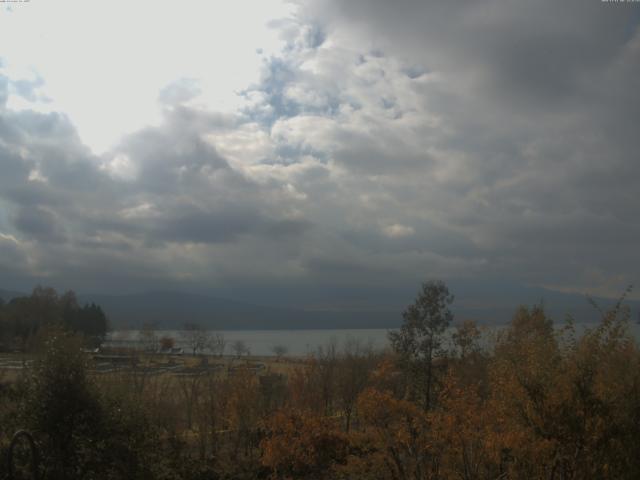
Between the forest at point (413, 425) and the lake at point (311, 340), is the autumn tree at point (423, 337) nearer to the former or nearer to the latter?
the lake at point (311, 340)

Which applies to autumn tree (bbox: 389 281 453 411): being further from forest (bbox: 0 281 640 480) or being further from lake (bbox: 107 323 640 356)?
forest (bbox: 0 281 640 480)

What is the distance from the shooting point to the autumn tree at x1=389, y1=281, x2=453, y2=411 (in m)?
28.0

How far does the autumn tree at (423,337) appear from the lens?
2797 cm

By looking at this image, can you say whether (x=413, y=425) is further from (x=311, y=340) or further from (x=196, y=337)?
(x=311, y=340)

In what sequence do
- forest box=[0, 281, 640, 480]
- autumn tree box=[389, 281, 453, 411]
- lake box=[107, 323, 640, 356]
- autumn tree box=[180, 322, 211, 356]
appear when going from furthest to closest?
autumn tree box=[180, 322, 211, 356], lake box=[107, 323, 640, 356], autumn tree box=[389, 281, 453, 411], forest box=[0, 281, 640, 480]

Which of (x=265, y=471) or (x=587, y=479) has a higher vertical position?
(x=587, y=479)

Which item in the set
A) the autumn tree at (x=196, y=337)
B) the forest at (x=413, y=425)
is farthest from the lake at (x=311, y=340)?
the autumn tree at (x=196, y=337)

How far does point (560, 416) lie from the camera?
38.2 ft

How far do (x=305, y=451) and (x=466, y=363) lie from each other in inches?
585

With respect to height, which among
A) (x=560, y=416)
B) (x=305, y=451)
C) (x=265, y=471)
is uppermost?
(x=560, y=416)

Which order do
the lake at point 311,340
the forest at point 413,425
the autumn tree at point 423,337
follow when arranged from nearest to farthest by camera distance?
1. the forest at point 413,425
2. the autumn tree at point 423,337
3. the lake at point 311,340

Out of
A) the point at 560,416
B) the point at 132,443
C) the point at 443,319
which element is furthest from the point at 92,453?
the point at 443,319

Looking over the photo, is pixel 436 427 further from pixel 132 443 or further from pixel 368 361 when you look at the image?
pixel 368 361

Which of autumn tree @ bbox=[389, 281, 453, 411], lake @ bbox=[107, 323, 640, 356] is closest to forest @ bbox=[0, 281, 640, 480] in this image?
lake @ bbox=[107, 323, 640, 356]
